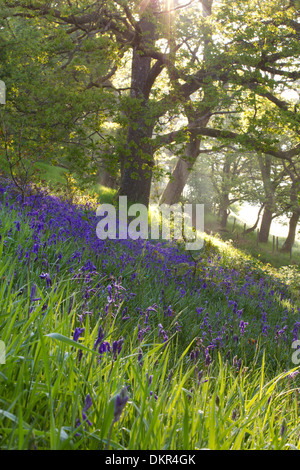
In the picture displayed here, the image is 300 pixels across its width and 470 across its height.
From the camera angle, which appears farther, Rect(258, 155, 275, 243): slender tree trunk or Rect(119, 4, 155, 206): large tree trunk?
Rect(258, 155, 275, 243): slender tree trunk

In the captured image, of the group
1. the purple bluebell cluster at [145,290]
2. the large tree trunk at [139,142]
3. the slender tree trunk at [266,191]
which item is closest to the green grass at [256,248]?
the slender tree trunk at [266,191]

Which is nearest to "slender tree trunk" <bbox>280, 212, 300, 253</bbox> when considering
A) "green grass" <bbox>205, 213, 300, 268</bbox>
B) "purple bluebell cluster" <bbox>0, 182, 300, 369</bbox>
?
"green grass" <bbox>205, 213, 300, 268</bbox>

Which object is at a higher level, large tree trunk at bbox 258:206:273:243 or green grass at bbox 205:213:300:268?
large tree trunk at bbox 258:206:273:243

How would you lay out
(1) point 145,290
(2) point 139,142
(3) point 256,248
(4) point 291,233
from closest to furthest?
(1) point 145,290 < (2) point 139,142 < (3) point 256,248 < (4) point 291,233

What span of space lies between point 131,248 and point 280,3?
978cm

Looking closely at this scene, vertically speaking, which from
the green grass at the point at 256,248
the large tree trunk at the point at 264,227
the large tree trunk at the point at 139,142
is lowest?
the green grass at the point at 256,248

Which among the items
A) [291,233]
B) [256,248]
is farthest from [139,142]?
[291,233]

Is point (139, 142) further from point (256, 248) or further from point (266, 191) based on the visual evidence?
point (266, 191)

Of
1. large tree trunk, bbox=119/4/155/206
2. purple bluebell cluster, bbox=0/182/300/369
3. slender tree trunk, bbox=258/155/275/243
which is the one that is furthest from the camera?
slender tree trunk, bbox=258/155/275/243

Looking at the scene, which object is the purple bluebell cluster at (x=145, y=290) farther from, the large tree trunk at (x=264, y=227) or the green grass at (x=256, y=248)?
the large tree trunk at (x=264, y=227)

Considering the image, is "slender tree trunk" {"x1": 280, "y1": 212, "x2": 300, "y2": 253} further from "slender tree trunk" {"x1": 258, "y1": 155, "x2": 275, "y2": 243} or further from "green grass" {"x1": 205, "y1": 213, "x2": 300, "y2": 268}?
"slender tree trunk" {"x1": 258, "y1": 155, "x2": 275, "y2": 243}

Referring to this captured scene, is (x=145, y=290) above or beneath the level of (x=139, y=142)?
beneath

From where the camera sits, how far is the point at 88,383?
5.36 feet
